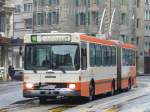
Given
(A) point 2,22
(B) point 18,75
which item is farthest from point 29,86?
(B) point 18,75

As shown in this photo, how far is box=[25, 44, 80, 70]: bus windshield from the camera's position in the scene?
2417 cm

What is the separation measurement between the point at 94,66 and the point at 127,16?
3027 inches

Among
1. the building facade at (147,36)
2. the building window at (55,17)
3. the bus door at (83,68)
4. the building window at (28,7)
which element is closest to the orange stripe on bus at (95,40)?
Answer: the bus door at (83,68)

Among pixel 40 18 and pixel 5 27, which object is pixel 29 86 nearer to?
pixel 5 27

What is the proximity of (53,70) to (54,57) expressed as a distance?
509 millimetres

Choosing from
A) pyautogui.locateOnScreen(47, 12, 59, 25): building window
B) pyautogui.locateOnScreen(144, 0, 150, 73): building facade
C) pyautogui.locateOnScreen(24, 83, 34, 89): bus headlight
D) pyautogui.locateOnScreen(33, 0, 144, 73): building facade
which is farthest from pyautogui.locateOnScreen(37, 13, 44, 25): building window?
pyautogui.locateOnScreen(24, 83, 34, 89): bus headlight

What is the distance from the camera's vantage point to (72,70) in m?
24.2

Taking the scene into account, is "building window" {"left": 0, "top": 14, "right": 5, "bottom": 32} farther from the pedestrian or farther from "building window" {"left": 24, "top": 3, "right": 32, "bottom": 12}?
"building window" {"left": 24, "top": 3, "right": 32, "bottom": 12}

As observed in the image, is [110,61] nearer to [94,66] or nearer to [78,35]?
[94,66]

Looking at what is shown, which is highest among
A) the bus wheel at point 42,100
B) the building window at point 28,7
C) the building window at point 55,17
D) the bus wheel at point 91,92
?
the building window at point 28,7

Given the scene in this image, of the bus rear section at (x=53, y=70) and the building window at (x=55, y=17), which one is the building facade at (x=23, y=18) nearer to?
the building window at (x=55, y=17)

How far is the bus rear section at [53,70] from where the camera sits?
2403 centimetres

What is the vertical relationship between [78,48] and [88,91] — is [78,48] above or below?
above

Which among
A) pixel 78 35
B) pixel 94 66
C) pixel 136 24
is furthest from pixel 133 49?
pixel 136 24
